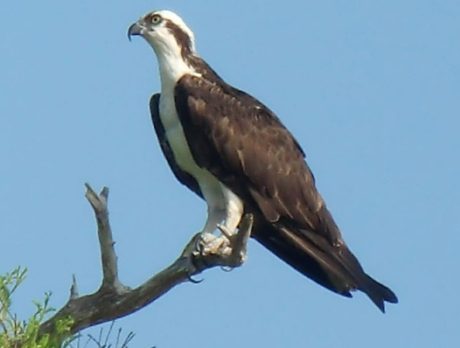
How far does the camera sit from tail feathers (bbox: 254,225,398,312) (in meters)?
8.75

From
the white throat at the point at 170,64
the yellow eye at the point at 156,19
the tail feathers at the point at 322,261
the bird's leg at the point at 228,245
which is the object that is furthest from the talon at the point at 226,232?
the yellow eye at the point at 156,19


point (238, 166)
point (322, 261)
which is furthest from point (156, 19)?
point (322, 261)

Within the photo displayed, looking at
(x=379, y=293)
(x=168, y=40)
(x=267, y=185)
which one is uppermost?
(x=168, y=40)

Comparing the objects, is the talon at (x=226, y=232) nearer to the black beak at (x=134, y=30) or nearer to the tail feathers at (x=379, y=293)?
the tail feathers at (x=379, y=293)

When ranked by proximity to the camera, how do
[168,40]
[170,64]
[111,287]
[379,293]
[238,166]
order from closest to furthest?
[111,287] → [379,293] → [238,166] → [170,64] → [168,40]

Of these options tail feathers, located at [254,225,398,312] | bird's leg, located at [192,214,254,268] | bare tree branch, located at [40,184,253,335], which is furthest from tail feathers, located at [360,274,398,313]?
bare tree branch, located at [40,184,253,335]

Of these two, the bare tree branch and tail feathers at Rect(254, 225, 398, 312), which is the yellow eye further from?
the bare tree branch

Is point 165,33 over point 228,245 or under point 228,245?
over

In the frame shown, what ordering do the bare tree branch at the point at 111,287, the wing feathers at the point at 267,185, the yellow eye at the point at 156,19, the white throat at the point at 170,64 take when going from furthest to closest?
the yellow eye at the point at 156,19
the white throat at the point at 170,64
the wing feathers at the point at 267,185
the bare tree branch at the point at 111,287

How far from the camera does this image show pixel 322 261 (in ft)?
29.2

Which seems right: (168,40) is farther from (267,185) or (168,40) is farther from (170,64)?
(267,185)

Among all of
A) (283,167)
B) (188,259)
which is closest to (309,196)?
(283,167)

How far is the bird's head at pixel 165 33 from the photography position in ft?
31.1

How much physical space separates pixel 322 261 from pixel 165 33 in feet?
6.24
